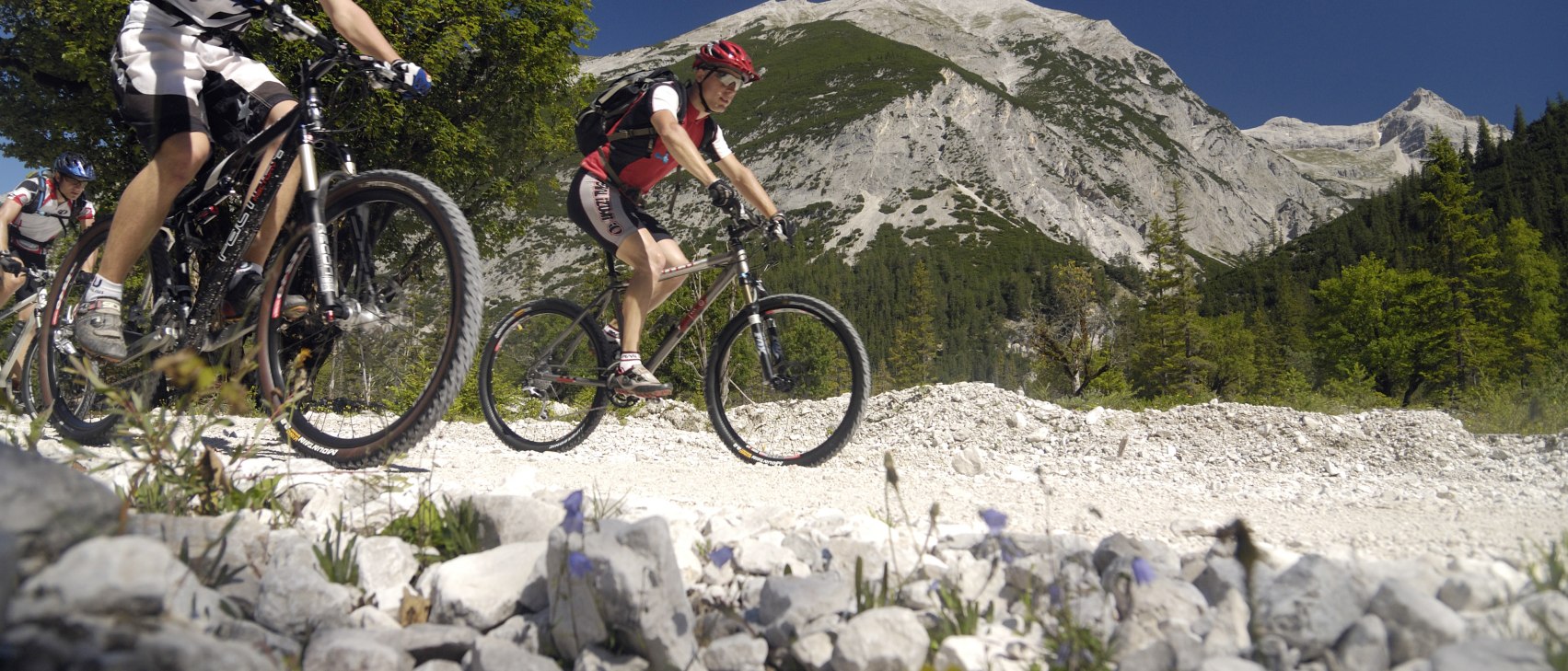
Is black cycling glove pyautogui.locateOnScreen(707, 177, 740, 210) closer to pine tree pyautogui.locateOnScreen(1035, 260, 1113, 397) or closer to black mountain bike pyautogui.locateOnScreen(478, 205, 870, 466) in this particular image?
black mountain bike pyautogui.locateOnScreen(478, 205, 870, 466)

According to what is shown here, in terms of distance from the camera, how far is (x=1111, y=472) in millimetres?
4488

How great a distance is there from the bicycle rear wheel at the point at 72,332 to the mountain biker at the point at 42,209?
421cm

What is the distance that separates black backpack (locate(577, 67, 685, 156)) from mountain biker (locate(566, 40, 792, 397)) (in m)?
0.04

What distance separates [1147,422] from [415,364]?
5442 millimetres

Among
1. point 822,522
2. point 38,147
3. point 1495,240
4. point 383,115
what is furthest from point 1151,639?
point 1495,240

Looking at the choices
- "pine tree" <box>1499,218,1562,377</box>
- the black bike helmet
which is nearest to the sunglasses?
the black bike helmet

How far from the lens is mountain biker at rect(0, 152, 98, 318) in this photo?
720cm

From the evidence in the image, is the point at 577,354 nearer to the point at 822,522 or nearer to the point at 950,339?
the point at 822,522

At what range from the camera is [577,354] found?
17.0 ft

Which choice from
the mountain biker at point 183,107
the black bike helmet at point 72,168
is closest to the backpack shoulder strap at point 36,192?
the black bike helmet at point 72,168

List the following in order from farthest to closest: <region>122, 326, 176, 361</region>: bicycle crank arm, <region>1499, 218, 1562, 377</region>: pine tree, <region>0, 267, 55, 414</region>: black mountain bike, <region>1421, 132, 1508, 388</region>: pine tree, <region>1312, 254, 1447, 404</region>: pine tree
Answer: <region>1499, 218, 1562, 377</region>: pine tree
<region>1312, 254, 1447, 404</region>: pine tree
<region>1421, 132, 1508, 388</region>: pine tree
<region>0, 267, 55, 414</region>: black mountain bike
<region>122, 326, 176, 361</region>: bicycle crank arm

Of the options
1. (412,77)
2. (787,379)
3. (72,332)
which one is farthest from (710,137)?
(72,332)

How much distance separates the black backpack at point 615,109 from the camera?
4.64m

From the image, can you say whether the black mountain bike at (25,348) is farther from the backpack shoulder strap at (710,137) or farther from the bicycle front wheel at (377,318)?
the backpack shoulder strap at (710,137)
